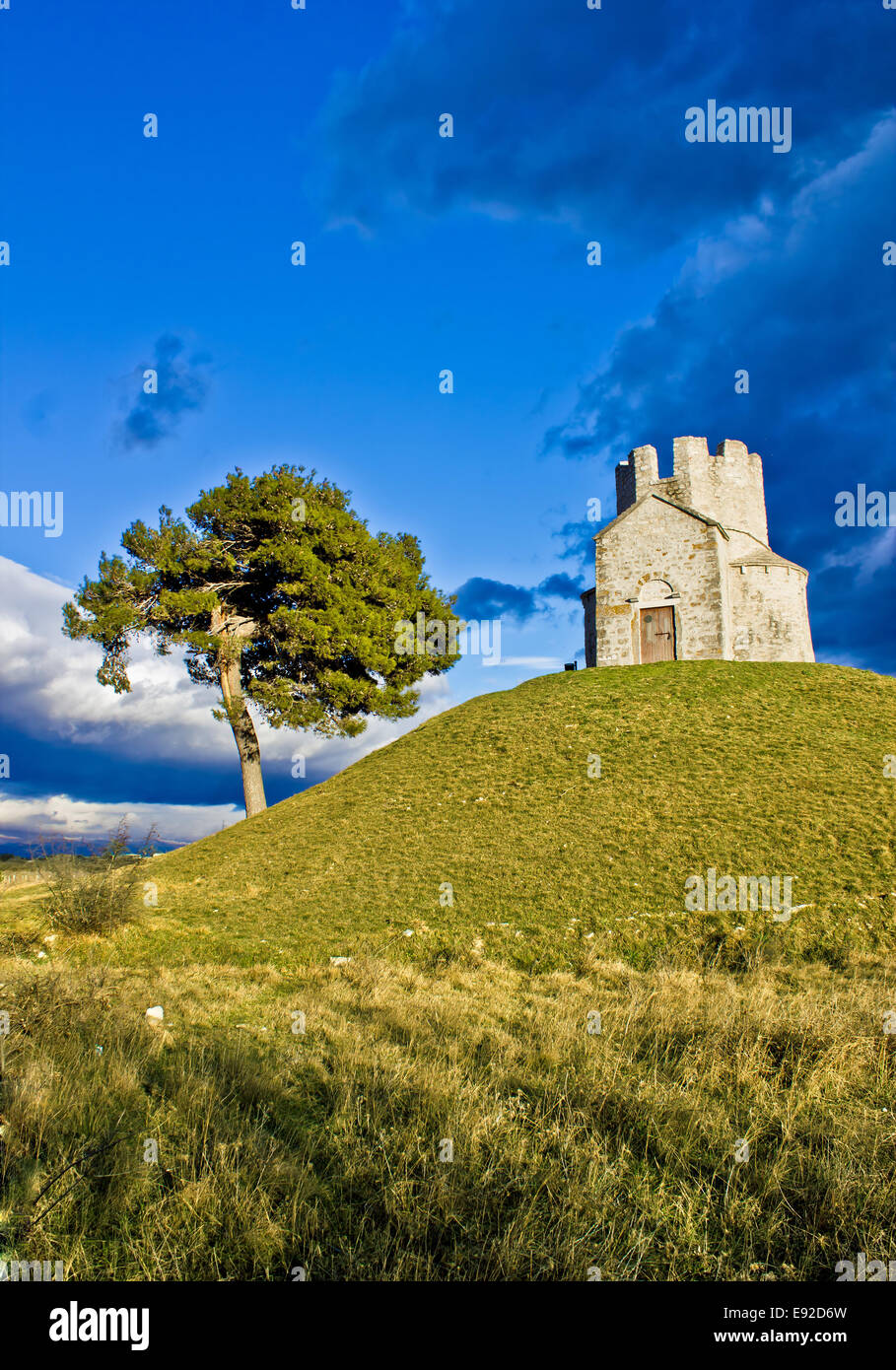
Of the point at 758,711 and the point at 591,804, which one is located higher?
the point at 758,711

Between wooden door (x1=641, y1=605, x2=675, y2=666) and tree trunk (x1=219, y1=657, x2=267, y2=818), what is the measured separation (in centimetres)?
1882

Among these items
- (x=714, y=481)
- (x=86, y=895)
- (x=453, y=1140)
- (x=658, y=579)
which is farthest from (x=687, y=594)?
(x=453, y=1140)

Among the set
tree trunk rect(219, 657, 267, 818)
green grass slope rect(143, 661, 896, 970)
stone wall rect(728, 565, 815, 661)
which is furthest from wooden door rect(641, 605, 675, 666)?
tree trunk rect(219, 657, 267, 818)

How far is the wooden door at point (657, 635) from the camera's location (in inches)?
1309

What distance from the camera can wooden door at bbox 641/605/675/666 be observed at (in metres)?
33.2

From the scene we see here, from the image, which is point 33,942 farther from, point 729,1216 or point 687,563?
point 687,563

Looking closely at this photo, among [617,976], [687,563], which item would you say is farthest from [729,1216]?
[687,563]

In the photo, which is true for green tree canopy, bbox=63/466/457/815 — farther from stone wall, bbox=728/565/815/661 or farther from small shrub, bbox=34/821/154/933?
stone wall, bbox=728/565/815/661

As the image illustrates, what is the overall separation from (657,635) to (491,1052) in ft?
95.1

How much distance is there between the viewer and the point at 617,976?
11.0 metres

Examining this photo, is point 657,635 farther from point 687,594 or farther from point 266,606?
point 266,606

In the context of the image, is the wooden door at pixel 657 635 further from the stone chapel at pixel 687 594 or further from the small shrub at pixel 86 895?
the small shrub at pixel 86 895

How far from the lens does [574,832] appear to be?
57.2ft
